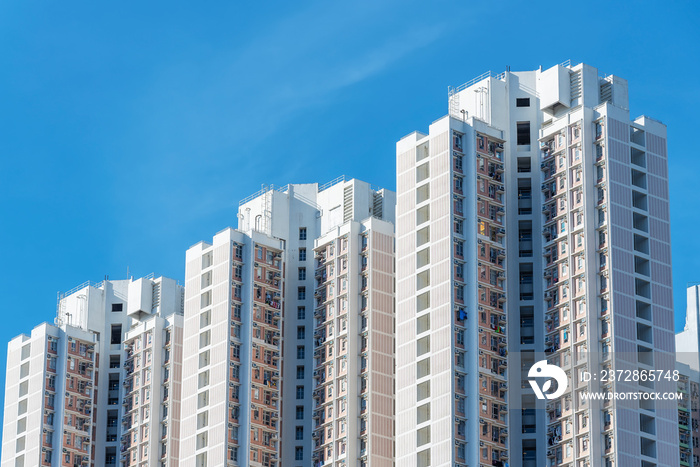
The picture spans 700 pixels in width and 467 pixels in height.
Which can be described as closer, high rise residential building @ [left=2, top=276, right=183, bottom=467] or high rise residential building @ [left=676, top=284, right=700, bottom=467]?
high rise residential building @ [left=2, top=276, right=183, bottom=467]

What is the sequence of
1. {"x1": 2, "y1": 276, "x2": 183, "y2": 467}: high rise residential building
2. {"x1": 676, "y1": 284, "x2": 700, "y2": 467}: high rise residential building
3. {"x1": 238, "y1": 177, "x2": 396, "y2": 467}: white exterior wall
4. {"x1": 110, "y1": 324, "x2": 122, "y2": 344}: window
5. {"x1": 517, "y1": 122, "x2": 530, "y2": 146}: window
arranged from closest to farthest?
{"x1": 517, "y1": 122, "x2": 530, "y2": 146}: window, {"x1": 238, "y1": 177, "x2": 396, "y2": 467}: white exterior wall, {"x1": 2, "y1": 276, "x2": 183, "y2": 467}: high rise residential building, {"x1": 676, "y1": 284, "x2": 700, "y2": 467}: high rise residential building, {"x1": 110, "y1": 324, "x2": 122, "y2": 344}: window

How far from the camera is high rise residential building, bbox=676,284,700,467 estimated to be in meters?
168

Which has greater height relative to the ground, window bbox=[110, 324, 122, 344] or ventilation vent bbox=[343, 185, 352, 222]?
ventilation vent bbox=[343, 185, 352, 222]

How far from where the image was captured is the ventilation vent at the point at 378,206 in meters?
156

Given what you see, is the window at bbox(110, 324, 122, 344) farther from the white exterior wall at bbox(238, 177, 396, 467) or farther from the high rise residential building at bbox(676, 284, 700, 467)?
the high rise residential building at bbox(676, 284, 700, 467)

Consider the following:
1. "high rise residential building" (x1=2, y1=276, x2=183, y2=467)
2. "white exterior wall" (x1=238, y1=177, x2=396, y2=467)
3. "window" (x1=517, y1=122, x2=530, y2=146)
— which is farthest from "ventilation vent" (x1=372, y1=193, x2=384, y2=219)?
"high rise residential building" (x1=2, y1=276, x2=183, y2=467)

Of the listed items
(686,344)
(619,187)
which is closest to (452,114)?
(619,187)

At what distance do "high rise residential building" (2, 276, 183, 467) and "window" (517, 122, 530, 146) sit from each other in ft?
130

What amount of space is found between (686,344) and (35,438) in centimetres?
6367

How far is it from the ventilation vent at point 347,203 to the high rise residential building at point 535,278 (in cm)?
1356

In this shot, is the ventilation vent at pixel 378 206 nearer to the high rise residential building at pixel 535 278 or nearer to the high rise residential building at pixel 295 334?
the high rise residential building at pixel 295 334

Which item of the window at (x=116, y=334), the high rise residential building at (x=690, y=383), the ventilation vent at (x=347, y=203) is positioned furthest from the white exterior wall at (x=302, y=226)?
the high rise residential building at (x=690, y=383)

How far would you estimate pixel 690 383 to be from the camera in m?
172

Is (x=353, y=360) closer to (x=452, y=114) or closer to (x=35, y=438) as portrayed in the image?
(x=452, y=114)
